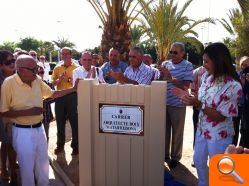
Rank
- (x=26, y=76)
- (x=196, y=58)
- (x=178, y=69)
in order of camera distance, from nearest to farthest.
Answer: (x=26, y=76)
(x=178, y=69)
(x=196, y=58)

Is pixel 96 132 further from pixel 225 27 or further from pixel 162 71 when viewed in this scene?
pixel 225 27

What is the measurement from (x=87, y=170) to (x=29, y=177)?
685 millimetres

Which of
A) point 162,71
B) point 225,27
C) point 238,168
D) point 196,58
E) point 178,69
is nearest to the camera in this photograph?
point 238,168

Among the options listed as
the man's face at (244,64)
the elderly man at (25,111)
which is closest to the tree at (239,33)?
the man's face at (244,64)

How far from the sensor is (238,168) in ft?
5.81

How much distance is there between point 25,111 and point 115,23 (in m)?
8.29

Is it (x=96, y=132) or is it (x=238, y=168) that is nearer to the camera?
(x=238, y=168)

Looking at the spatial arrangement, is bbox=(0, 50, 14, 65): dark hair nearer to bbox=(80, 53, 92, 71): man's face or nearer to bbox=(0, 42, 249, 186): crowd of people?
bbox=(0, 42, 249, 186): crowd of people

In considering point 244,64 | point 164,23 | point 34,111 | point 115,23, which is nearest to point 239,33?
point 164,23

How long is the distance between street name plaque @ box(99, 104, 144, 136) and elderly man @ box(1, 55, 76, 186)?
76 cm

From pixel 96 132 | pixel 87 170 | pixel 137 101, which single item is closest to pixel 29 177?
pixel 87 170

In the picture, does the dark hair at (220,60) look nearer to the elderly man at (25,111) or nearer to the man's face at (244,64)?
the elderly man at (25,111)

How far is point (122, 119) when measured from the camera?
12.3ft

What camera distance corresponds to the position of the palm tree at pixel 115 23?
460 inches
